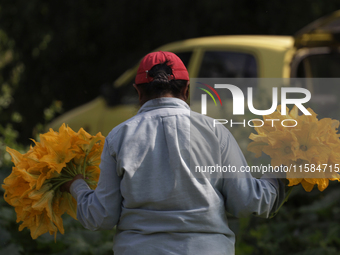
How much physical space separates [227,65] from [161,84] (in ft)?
9.98

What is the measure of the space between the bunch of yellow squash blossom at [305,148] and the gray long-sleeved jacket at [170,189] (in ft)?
0.36

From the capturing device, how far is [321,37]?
404cm

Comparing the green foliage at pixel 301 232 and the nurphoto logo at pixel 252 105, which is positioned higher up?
the nurphoto logo at pixel 252 105

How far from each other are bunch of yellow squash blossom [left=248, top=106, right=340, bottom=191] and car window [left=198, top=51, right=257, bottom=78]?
2767mm

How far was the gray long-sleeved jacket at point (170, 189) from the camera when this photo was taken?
4.98 feet

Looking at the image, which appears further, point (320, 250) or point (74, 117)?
point (74, 117)

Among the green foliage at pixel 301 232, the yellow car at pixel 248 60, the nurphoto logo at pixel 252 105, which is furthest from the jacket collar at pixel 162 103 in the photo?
the yellow car at pixel 248 60

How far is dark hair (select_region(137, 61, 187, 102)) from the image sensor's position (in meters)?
1.64

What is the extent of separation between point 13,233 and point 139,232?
1.97 metres

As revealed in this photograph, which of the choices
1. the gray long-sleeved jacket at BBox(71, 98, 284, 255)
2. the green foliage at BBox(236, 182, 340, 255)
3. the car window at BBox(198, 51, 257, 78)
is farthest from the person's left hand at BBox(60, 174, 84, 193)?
the car window at BBox(198, 51, 257, 78)

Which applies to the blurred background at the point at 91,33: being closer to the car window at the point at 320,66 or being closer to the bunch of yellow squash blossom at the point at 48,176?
the car window at the point at 320,66

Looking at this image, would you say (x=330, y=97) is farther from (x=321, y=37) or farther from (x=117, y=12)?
(x=117, y=12)

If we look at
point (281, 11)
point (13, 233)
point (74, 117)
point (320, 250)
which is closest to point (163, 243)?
point (320, 250)

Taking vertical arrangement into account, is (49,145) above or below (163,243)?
above
